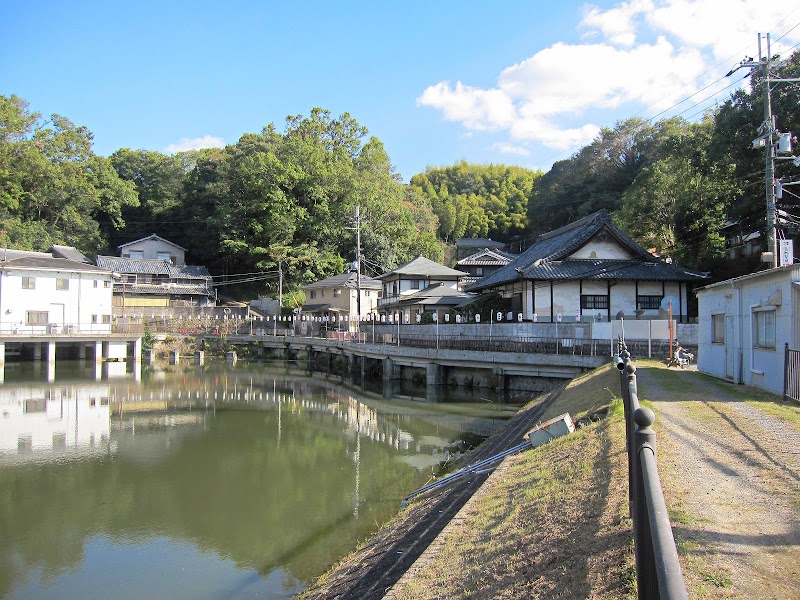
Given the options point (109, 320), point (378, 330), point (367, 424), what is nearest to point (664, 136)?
point (378, 330)

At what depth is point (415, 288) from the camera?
1983 inches

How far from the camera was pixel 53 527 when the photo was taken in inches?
492

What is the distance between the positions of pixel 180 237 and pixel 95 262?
42.4 feet

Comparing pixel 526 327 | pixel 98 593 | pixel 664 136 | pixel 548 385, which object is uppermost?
pixel 664 136

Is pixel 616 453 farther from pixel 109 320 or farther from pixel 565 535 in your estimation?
pixel 109 320

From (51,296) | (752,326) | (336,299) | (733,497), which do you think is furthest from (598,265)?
(51,296)

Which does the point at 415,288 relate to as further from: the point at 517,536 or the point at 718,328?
the point at 517,536

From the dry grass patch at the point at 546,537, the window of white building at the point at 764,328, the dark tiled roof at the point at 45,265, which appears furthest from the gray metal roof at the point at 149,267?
the dry grass patch at the point at 546,537

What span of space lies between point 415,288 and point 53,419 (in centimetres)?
3118

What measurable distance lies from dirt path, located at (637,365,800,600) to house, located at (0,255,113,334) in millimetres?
46657

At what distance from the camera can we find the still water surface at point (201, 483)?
10.6 meters

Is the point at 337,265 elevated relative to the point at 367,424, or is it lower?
elevated

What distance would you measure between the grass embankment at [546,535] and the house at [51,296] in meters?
45.3

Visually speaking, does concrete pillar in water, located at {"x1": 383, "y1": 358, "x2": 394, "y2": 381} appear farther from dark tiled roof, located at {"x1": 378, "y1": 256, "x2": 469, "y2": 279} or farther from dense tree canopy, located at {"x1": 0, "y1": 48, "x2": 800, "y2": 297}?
dense tree canopy, located at {"x1": 0, "y1": 48, "x2": 800, "y2": 297}
